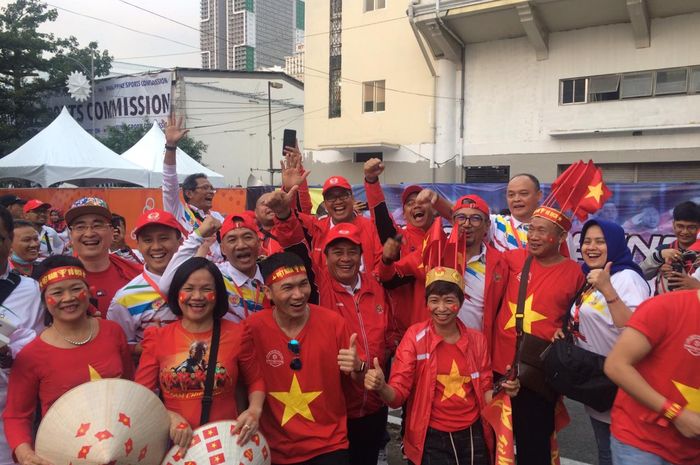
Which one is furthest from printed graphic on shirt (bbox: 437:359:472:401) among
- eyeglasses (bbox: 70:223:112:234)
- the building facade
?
the building facade

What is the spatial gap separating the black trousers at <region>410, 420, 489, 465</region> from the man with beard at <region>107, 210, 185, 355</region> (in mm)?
1552

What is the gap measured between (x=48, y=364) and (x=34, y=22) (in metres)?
29.6

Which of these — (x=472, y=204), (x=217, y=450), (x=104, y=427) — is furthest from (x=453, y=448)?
(x=104, y=427)

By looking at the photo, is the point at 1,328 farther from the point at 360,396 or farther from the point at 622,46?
the point at 622,46

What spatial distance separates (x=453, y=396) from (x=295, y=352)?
34.2 inches

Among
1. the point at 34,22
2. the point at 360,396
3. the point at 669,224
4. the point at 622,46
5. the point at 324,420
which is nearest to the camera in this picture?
the point at 324,420

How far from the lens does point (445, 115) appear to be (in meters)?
19.9

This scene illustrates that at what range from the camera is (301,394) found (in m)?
2.72

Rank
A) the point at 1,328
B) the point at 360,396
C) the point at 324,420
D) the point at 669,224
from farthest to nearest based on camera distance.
Answer: the point at 669,224 < the point at 360,396 < the point at 324,420 < the point at 1,328

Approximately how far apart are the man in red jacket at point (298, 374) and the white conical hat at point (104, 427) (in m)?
0.61

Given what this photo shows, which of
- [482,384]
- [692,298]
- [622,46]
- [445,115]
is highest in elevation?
[622,46]

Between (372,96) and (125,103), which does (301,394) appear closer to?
(372,96)

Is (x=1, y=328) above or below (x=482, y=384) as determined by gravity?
above

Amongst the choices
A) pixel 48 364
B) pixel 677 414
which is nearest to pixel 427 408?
pixel 677 414
